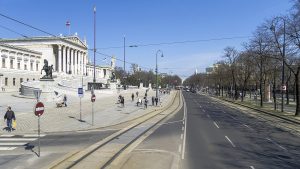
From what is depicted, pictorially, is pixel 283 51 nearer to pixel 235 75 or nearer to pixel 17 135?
pixel 17 135

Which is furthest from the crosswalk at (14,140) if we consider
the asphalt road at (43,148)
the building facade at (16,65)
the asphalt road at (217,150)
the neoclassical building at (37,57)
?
the neoclassical building at (37,57)

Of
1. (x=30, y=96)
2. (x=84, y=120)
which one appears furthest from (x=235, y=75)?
(x=84, y=120)

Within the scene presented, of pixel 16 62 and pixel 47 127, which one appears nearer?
pixel 47 127

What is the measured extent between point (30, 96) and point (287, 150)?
53.9 m

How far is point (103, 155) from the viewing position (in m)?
18.1

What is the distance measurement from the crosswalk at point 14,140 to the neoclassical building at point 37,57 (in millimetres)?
80819

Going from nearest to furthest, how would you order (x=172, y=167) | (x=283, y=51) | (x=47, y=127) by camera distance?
(x=172, y=167) → (x=47, y=127) → (x=283, y=51)

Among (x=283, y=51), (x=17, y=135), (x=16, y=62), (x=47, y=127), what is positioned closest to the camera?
(x=17, y=135)

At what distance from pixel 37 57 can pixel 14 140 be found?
117 metres

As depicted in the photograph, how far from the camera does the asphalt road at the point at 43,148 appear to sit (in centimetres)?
1661

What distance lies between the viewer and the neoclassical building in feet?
370

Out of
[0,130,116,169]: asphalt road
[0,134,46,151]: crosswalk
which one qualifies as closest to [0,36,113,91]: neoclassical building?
[0,134,46,151]: crosswalk

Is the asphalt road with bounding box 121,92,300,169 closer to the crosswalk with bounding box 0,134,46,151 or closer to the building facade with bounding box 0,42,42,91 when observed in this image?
the crosswalk with bounding box 0,134,46,151

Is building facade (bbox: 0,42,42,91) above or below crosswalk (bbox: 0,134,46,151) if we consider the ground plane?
above
